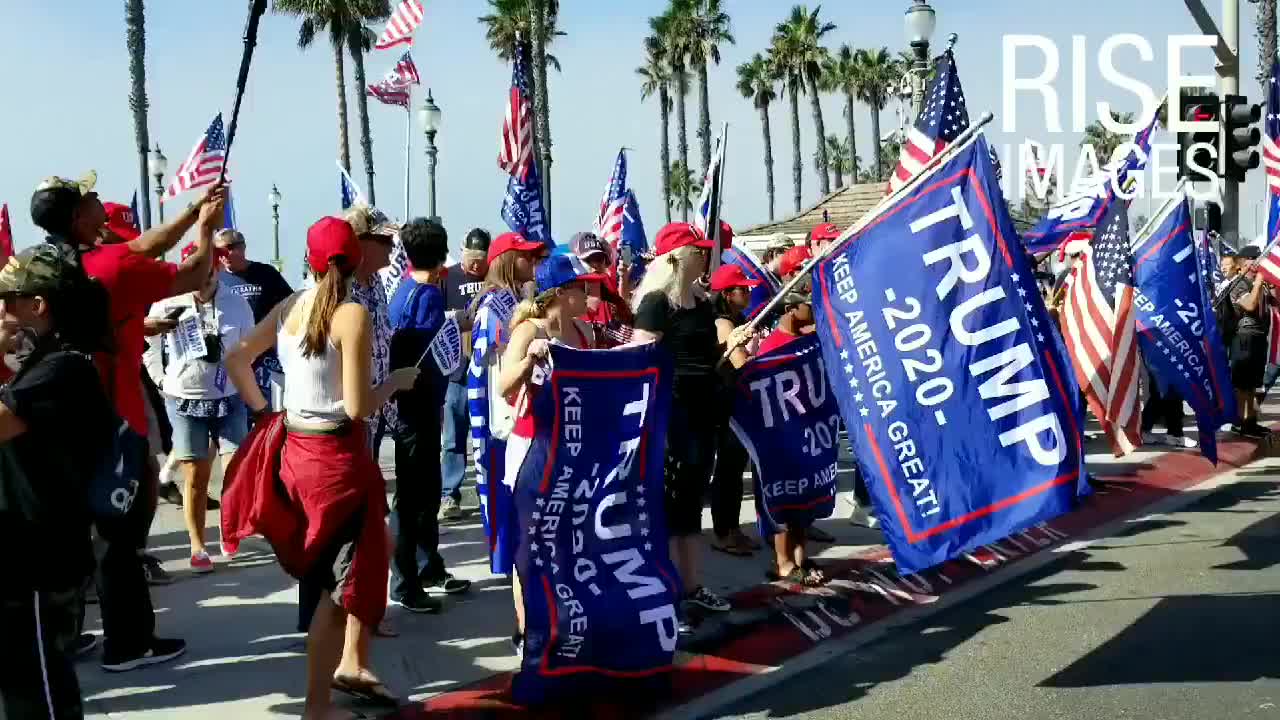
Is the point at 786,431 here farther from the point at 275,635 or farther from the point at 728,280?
the point at 275,635

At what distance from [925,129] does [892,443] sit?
214 cm

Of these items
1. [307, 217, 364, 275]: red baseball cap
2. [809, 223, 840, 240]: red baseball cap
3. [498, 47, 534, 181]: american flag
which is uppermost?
[498, 47, 534, 181]: american flag

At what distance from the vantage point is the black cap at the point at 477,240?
8.31 metres

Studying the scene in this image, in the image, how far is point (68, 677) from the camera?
371 centimetres

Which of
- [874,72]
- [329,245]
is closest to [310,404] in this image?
[329,245]

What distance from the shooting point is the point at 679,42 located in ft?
210

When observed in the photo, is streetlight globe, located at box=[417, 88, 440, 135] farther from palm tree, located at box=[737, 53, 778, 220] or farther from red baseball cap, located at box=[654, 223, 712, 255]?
palm tree, located at box=[737, 53, 778, 220]

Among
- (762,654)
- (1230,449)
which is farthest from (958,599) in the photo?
(1230,449)

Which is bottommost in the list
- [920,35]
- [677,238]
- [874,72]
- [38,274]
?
[38,274]

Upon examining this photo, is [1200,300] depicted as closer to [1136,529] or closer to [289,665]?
[1136,529]

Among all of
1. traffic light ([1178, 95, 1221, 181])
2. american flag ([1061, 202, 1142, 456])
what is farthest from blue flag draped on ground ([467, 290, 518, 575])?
traffic light ([1178, 95, 1221, 181])

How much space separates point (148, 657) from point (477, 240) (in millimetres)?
3550

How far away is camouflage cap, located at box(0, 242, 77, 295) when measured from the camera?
3.70m

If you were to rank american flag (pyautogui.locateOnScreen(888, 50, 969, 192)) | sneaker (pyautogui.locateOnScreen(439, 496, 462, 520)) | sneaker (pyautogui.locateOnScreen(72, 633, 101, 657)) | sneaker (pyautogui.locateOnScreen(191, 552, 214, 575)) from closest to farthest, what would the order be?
sneaker (pyautogui.locateOnScreen(72, 633, 101, 657))
american flag (pyautogui.locateOnScreen(888, 50, 969, 192))
sneaker (pyautogui.locateOnScreen(191, 552, 214, 575))
sneaker (pyautogui.locateOnScreen(439, 496, 462, 520))
